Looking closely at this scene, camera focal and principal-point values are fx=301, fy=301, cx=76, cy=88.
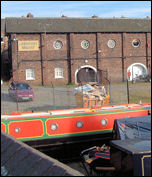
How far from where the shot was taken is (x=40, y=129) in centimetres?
994

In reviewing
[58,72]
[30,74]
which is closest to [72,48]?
[58,72]

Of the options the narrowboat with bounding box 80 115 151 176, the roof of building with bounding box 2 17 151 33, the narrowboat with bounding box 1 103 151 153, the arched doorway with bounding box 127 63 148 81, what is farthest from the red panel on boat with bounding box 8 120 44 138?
the arched doorway with bounding box 127 63 148 81

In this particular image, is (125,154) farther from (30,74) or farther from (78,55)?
(78,55)

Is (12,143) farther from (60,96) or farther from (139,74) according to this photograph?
(139,74)

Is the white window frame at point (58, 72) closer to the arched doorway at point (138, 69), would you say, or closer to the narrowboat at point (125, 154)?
the arched doorway at point (138, 69)

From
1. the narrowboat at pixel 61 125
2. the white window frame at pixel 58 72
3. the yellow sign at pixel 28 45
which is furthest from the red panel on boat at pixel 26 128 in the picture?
the yellow sign at pixel 28 45

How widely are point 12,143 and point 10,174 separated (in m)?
0.77

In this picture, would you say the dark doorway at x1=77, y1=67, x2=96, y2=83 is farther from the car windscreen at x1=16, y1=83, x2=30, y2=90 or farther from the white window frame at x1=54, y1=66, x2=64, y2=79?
the car windscreen at x1=16, y1=83, x2=30, y2=90

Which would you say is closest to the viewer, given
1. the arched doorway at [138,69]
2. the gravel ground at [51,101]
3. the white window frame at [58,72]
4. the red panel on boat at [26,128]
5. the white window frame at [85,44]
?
the red panel on boat at [26,128]

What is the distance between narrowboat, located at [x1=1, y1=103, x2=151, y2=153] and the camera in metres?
9.73

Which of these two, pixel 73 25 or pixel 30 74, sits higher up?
pixel 73 25

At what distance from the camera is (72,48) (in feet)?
92.9

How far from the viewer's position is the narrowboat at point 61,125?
31.9ft

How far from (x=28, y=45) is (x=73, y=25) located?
15.8 ft
